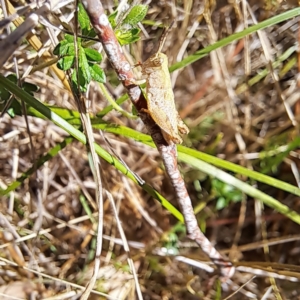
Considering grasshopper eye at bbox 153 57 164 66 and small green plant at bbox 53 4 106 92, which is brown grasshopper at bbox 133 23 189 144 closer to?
grasshopper eye at bbox 153 57 164 66

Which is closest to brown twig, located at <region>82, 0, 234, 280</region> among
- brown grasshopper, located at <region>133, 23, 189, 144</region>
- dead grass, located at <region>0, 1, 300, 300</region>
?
brown grasshopper, located at <region>133, 23, 189, 144</region>

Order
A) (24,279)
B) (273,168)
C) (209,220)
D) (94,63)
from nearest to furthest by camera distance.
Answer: (94,63), (24,279), (273,168), (209,220)

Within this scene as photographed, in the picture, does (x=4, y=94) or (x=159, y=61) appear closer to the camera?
(x=159, y=61)

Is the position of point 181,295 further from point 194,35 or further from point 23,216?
point 194,35

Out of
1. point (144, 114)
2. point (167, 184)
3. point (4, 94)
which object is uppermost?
point (4, 94)

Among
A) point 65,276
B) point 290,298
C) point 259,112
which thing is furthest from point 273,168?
point 65,276

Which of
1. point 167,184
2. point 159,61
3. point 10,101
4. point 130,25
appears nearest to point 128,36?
point 130,25

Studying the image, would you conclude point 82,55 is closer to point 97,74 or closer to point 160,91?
point 97,74
